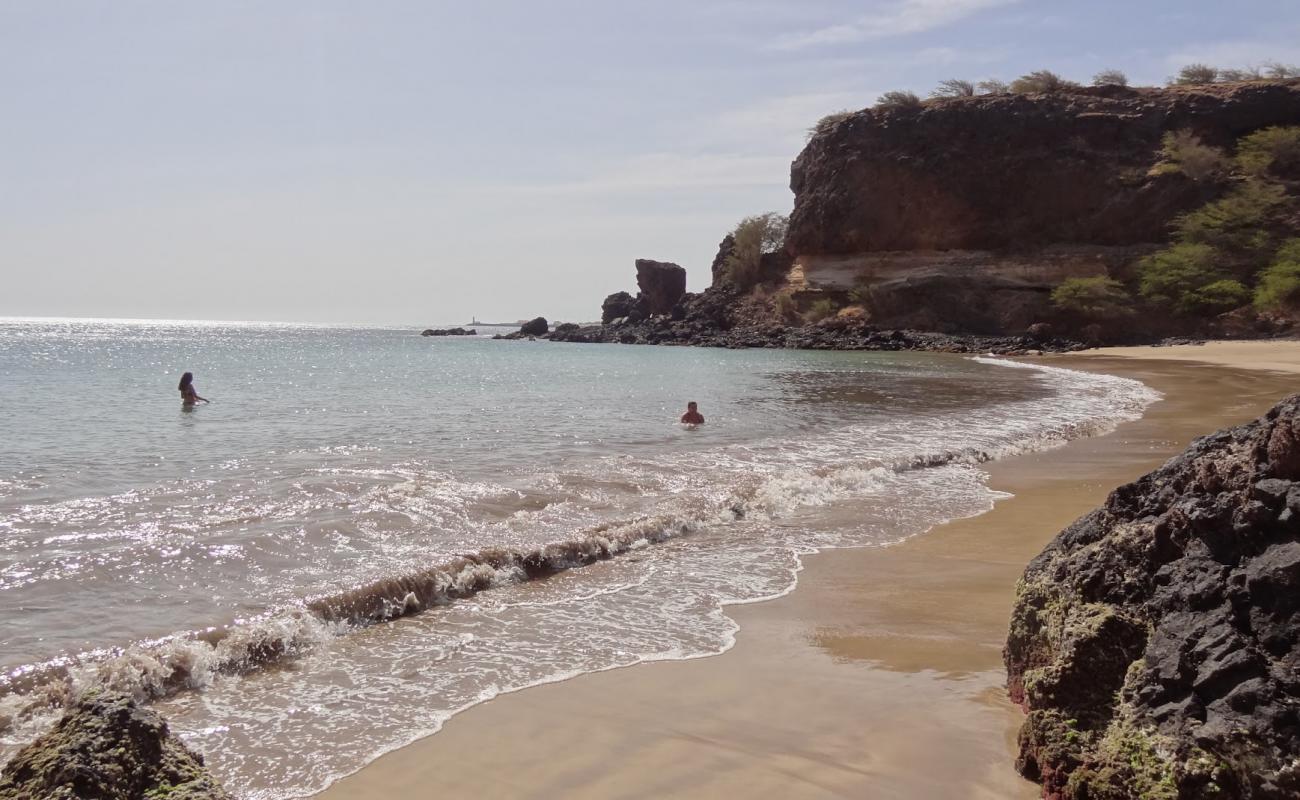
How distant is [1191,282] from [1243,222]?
16.0 feet

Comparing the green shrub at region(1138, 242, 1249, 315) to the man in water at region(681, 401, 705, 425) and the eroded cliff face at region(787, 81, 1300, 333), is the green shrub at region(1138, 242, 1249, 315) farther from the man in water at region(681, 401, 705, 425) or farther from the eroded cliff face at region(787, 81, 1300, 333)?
the man in water at region(681, 401, 705, 425)

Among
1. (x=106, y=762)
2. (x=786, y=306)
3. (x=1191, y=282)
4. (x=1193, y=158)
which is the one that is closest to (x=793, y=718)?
(x=106, y=762)

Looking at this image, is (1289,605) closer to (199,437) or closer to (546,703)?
(546,703)

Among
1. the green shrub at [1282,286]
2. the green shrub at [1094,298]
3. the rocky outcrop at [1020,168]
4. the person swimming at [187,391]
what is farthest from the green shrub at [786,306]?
the person swimming at [187,391]

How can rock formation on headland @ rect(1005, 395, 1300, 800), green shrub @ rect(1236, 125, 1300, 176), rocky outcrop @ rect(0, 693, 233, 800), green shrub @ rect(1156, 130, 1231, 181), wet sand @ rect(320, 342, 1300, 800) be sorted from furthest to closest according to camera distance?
green shrub @ rect(1156, 130, 1231, 181)
green shrub @ rect(1236, 125, 1300, 176)
wet sand @ rect(320, 342, 1300, 800)
rock formation on headland @ rect(1005, 395, 1300, 800)
rocky outcrop @ rect(0, 693, 233, 800)

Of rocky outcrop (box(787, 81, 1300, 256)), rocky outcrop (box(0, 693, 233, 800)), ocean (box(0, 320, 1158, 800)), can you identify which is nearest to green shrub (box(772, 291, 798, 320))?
rocky outcrop (box(787, 81, 1300, 256))

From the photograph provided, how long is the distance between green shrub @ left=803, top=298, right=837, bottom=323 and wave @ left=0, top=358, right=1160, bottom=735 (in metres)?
47.5

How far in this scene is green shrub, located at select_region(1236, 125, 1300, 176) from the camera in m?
48.3

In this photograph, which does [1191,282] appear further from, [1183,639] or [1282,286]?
[1183,639]

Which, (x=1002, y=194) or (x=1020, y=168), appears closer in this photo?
(x=1020, y=168)

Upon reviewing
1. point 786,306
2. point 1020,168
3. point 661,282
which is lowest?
point 786,306

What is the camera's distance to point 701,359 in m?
43.6

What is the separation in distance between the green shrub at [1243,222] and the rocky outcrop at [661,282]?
41.2 meters

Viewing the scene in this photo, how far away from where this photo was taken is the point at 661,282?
260 ft
